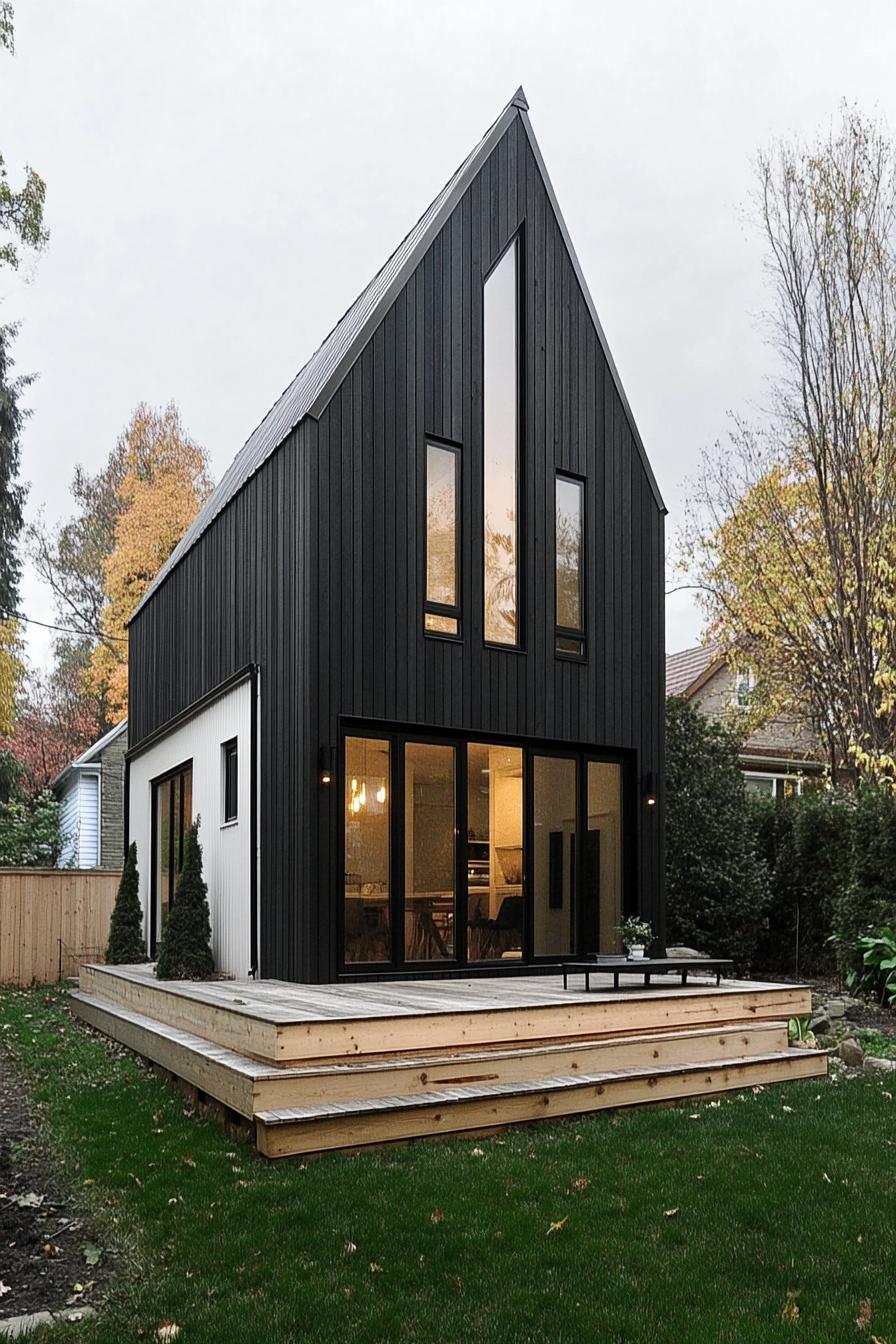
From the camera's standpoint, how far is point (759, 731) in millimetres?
21516

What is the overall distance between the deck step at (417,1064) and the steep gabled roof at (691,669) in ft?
44.2

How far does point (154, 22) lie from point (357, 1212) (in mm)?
19230

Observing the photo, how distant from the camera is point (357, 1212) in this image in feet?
14.9

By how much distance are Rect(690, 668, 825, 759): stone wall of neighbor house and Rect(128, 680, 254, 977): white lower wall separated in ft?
37.1

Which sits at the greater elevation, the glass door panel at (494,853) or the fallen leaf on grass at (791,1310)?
the glass door panel at (494,853)

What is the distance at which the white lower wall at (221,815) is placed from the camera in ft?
33.6

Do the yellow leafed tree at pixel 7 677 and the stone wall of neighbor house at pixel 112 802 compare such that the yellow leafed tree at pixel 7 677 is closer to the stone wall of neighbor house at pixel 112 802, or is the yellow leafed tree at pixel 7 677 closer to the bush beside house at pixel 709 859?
the stone wall of neighbor house at pixel 112 802

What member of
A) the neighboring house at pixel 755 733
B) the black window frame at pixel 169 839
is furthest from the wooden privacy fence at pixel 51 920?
the neighboring house at pixel 755 733

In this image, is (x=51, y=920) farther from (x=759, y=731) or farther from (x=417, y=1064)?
(x=759, y=731)

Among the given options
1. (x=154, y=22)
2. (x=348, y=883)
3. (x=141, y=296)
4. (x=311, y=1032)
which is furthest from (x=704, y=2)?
(x=141, y=296)

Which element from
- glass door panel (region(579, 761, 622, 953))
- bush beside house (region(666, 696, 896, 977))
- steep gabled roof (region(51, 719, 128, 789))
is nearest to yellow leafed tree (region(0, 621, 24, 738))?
steep gabled roof (region(51, 719, 128, 789))

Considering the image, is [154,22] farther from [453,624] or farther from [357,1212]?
[357,1212]

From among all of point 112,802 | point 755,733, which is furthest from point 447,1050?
point 112,802

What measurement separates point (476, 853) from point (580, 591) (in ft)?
9.28
